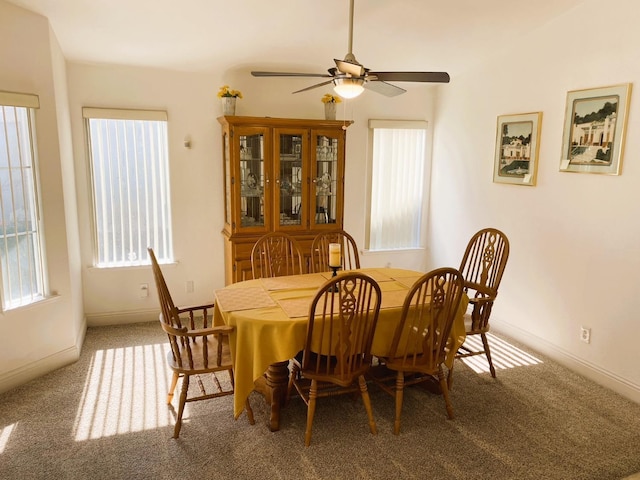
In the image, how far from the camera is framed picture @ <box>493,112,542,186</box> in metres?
3.85

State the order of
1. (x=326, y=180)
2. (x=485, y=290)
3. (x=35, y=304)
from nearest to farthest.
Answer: (x=35, y=304) → (x=485, y=290) → (x=326, y=180)

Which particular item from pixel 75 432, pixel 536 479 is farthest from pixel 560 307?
pixel 75 432

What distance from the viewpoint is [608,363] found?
130 inches

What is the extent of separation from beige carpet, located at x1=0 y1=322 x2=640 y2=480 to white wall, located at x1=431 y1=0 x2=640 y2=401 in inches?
18.9

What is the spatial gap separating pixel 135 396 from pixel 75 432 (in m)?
0.46

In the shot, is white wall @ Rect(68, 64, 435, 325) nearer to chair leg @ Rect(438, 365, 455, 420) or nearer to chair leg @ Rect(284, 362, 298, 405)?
chair leg @ Rect(284, 362, 298, 405)

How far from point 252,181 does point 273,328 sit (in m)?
2.05

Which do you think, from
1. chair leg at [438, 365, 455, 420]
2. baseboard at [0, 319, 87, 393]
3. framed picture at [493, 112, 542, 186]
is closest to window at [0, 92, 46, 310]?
baseboard at [0, 319, 87, 393]

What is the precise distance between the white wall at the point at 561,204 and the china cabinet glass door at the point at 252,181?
2063 mm

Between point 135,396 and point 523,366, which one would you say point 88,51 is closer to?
point 135,396

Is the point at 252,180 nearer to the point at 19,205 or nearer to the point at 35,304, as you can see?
the point at 19,205

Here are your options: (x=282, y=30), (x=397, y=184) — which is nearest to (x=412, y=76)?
(x=282, y=30)

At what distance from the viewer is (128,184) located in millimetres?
4203

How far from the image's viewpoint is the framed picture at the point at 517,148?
3848 mm
